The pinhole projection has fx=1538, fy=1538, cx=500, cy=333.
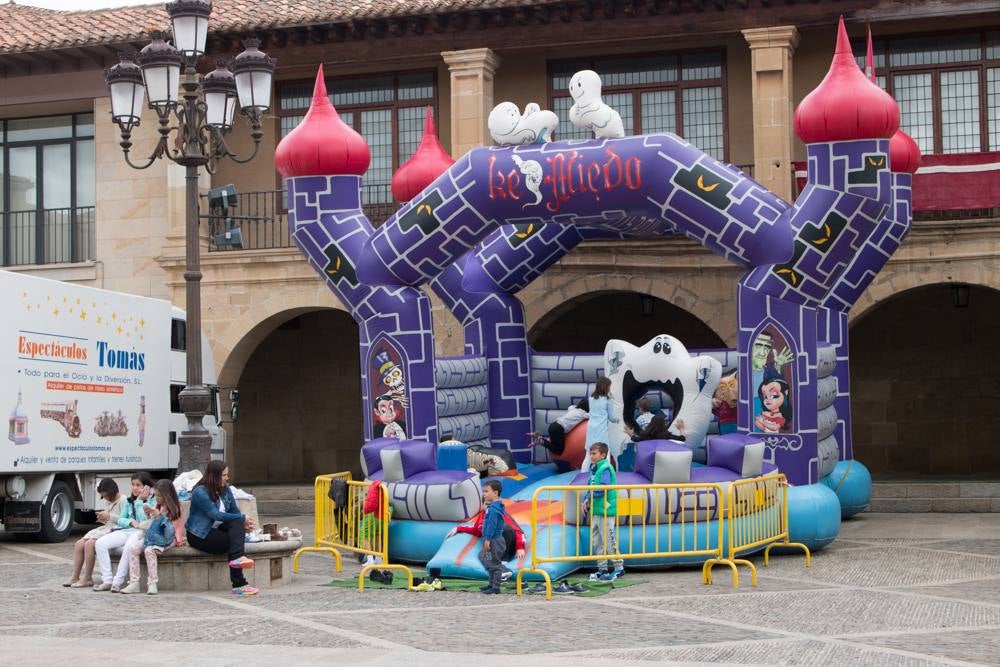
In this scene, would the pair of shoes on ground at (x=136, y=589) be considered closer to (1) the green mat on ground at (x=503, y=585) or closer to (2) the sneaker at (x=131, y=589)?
(2) the sneaker at (x=131, y=589)

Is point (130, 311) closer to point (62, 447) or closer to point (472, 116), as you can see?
point (62, 447)

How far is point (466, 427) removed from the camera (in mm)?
18906

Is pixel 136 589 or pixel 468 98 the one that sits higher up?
pixel 468 98

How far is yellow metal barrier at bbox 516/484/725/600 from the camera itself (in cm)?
1408

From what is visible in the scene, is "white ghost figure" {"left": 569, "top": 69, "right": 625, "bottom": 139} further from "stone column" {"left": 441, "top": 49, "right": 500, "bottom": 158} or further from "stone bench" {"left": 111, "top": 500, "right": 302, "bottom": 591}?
"stone column" {"left": 441, "top": 49, "right": 500, "bottom": 158}

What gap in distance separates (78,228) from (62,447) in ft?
27.1

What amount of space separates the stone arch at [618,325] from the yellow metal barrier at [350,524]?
36.9 ft

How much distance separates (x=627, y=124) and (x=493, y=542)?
1257 centimetres

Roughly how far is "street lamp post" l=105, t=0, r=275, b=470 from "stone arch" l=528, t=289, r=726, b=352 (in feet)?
36.0

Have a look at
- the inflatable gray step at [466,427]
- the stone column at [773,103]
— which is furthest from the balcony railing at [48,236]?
the stone column at [773,103]

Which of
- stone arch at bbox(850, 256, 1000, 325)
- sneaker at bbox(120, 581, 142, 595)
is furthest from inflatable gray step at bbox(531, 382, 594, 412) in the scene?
sneaker at bbox(120, 581, 142, 595)

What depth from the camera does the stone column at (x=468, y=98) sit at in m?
23.9

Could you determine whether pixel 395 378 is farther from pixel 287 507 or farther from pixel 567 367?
pixel 287 507

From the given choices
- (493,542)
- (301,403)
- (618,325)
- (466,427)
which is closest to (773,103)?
(618,325)
